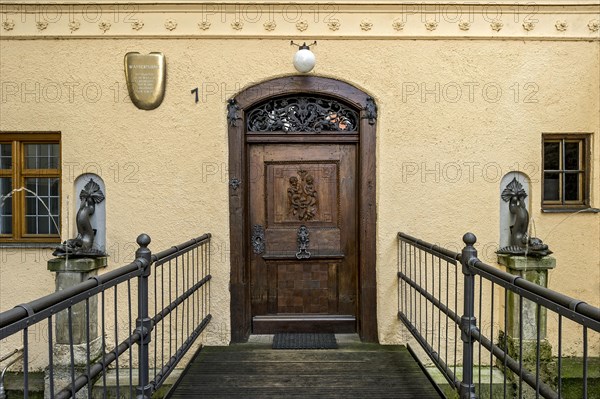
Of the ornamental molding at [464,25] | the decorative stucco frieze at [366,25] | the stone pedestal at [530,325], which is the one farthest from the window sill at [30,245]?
the ornamental molding at [464,25]

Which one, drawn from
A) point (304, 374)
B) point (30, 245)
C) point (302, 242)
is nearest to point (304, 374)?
point (304, 374)

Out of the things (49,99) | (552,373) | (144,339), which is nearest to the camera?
(144,339)

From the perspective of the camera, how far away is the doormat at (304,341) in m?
4.37

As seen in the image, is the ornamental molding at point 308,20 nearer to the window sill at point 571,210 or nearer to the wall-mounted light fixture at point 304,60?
the wall-mounted light fixture at point 304,60

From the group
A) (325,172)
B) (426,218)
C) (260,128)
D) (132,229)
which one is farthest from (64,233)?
(426,218)

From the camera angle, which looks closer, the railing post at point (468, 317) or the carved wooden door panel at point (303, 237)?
the railing post at point (468, 317)

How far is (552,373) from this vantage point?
4289mm

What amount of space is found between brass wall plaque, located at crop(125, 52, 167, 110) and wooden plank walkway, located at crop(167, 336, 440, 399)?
2572 mm

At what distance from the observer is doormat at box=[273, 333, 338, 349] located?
437 centimetres

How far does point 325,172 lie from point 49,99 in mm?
2880

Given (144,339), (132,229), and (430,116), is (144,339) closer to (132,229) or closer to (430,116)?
(132,229)

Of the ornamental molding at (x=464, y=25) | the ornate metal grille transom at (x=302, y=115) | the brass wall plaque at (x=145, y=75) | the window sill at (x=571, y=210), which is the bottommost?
the window sill at (x=571, y=210)

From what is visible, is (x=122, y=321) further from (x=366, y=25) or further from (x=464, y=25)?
(x=464, y=25)

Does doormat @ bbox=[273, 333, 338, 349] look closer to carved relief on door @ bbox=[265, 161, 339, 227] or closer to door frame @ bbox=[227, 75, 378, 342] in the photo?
door frame @ bbox=[227, 75, 378, 342]
